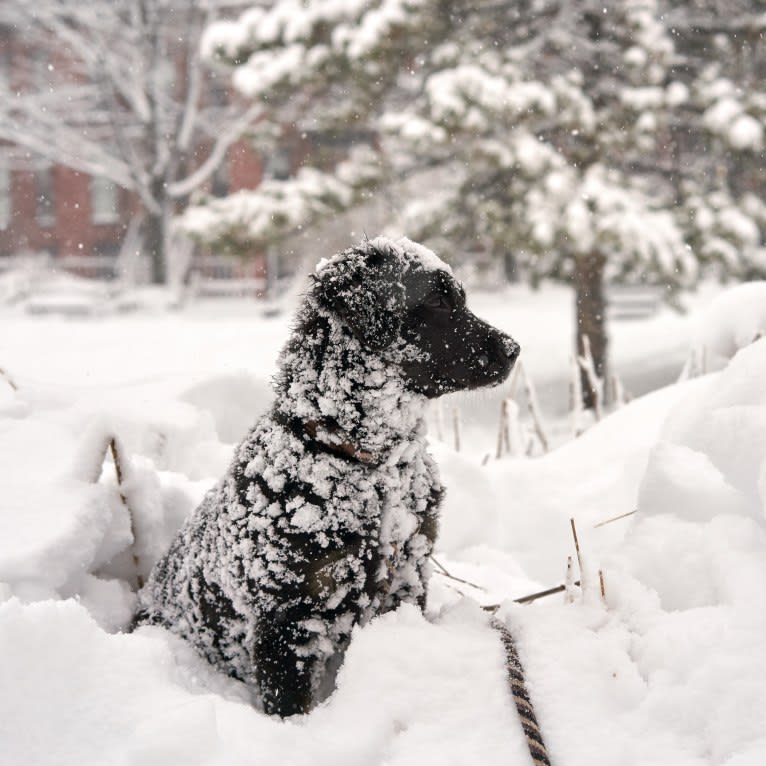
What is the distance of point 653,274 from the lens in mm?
8242

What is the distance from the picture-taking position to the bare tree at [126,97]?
20.8 meters

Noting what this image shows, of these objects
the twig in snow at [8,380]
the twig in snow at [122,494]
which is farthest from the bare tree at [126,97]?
the twig in snow at [122,494]

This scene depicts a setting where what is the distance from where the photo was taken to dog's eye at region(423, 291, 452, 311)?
86.5 inches

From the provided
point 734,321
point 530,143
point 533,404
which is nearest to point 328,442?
point 734,321

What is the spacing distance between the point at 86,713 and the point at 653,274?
8128 mm

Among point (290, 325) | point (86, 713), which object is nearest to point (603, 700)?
point (86, 713)

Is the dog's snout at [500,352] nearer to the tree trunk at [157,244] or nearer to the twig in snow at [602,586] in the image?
the twig in snow at [602,586]

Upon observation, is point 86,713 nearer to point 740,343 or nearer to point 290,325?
point 290,325

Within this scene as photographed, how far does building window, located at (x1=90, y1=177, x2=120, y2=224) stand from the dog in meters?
31.2

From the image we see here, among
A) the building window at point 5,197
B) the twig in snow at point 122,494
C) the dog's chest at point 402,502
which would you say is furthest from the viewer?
the building window at point 5,197

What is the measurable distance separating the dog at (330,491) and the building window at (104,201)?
102 feet

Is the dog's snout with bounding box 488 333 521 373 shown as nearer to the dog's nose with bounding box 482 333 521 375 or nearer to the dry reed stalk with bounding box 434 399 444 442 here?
the dog's nose with bounding box 482 333 521 375

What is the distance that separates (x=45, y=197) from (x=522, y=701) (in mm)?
34154

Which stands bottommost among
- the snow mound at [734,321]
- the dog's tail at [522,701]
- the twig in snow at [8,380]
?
the dog's tail at [522,701]
